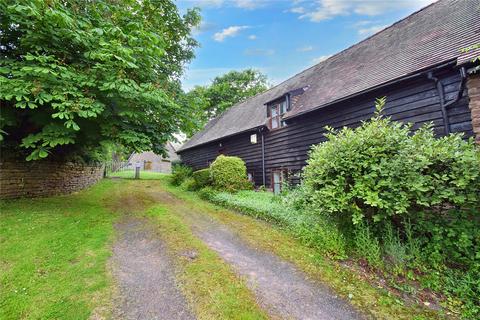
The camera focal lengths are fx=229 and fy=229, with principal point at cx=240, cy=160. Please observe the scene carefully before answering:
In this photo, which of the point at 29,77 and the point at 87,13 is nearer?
the point at 29,77

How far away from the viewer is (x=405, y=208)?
3758 millimetres

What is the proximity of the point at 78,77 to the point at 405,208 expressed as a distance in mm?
7344

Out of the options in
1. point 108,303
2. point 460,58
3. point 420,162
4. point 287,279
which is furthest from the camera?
point 460,58

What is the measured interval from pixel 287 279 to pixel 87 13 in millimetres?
8516

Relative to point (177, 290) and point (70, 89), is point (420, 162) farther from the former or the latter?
point (70, 89)

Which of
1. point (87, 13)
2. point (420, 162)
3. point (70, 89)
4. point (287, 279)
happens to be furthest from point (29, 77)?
point (420, 162)

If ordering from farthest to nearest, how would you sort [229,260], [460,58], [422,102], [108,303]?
[422,102] < [460,58] < [229,260] < [108,303]

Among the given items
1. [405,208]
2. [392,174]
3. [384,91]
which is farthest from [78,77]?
[384,91]

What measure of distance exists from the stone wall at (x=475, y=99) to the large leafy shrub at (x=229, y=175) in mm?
7967

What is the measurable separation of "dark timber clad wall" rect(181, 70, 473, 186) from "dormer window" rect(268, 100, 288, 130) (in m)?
0.39

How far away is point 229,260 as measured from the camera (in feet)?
13.6

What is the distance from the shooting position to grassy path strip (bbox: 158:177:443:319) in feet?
9.46

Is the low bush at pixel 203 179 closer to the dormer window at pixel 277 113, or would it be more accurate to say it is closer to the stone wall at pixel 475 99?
the dormer window at pixel 277 113

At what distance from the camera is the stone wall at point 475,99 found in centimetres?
467
